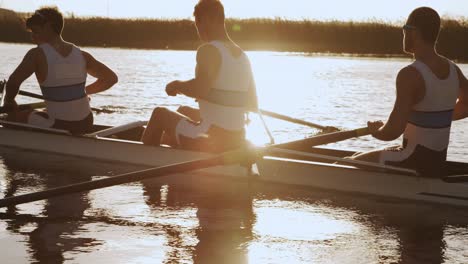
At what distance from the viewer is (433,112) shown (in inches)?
338

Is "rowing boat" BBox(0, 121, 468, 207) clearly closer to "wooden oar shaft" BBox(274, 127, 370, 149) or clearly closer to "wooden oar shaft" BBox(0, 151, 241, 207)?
"wooden oar shaft" BBox(274, 127, 370, 149)

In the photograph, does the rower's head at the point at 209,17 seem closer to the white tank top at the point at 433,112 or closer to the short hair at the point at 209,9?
the short hair at the point at 209,9

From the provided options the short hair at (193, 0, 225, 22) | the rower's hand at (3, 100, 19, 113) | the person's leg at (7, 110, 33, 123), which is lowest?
the person's leg at (7, 110, 33, 123)

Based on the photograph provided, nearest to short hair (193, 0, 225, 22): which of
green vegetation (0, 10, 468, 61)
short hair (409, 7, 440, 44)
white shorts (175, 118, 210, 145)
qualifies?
white shorts (175, 118, 210, 145)

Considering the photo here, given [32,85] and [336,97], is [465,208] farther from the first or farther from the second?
A: [32,85]

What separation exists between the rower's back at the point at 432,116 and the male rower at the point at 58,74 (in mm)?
3823

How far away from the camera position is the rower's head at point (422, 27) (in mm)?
8305

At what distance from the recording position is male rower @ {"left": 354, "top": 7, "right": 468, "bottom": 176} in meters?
8.33

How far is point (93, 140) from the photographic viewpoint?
11281 millimetres

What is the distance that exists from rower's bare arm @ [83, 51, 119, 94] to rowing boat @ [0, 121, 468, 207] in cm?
55

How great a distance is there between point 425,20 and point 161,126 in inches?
130

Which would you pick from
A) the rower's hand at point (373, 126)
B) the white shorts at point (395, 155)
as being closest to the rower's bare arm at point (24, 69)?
the rower's hand at point (373, 126)

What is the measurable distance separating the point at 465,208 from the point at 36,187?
4.24 meters

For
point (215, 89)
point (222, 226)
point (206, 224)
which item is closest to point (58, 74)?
point (215, 89)
